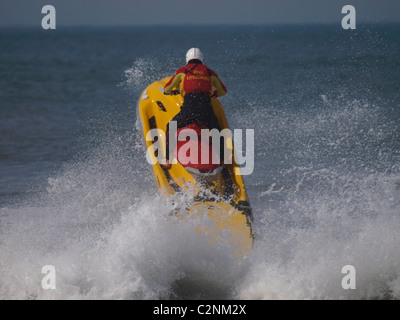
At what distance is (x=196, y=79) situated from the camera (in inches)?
238

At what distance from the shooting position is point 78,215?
6.57m

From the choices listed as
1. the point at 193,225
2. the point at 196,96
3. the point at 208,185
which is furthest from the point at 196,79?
the point at 193,225

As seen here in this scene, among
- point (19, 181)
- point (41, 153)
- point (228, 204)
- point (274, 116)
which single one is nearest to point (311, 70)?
point (274, 116)

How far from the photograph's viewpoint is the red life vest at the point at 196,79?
6.00 m

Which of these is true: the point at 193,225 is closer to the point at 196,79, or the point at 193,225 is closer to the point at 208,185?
the point at 208,185

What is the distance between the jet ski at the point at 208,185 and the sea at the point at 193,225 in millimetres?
158

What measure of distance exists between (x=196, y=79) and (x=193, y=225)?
74.4 inches

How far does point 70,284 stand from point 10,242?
123cm

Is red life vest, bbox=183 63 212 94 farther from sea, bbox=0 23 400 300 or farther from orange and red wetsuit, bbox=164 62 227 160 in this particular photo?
sea, bbox=0 23 400 300

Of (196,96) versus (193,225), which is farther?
(196,96)

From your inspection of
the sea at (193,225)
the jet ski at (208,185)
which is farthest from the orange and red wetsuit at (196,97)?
the sea at (193,225)

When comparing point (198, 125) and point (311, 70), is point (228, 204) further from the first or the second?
point (311, 70)

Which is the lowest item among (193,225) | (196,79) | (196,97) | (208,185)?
(193,225)

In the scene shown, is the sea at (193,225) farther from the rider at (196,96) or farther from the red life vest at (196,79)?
the red life vest at (196,79)
